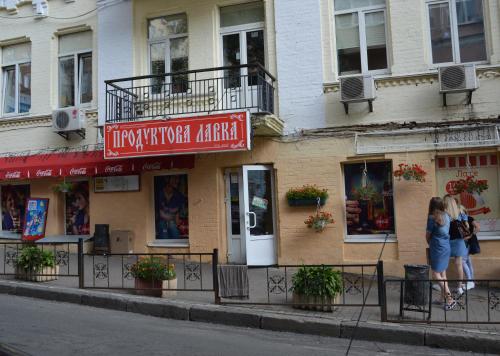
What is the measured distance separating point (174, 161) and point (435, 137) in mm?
5670

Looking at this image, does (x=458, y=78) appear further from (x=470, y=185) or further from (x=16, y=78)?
(x=16, y=78)

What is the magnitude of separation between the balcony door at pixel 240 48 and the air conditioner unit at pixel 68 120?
3791 mm

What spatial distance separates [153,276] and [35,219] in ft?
20.4

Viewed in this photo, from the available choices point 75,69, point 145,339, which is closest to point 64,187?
point 75,69

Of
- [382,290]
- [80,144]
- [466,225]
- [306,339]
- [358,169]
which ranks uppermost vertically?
[80,144]

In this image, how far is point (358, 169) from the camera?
10.7 m

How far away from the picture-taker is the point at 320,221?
10.4 metres

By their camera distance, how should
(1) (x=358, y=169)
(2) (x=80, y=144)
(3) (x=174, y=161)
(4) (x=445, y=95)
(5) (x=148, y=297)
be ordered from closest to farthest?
(5) (x=148, y=297)
(4) (x=445, y=95)
(1) (x=358, y=169)
(3) (x=174, y=161)
(2) (x=80, y=144)

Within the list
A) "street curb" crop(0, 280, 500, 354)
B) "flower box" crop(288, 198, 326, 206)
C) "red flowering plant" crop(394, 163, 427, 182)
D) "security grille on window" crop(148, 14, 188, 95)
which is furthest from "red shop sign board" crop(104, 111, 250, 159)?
"street curb" crop(0, 280, 500, 354)

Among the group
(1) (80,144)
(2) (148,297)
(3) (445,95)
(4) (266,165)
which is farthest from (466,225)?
(1) (80,144)

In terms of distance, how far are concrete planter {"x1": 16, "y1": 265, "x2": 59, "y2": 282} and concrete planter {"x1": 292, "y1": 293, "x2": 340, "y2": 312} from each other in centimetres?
492

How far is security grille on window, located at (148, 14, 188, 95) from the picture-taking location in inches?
483

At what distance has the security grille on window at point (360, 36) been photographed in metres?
10.8

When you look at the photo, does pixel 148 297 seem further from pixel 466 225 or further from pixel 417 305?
pixel 466 225
